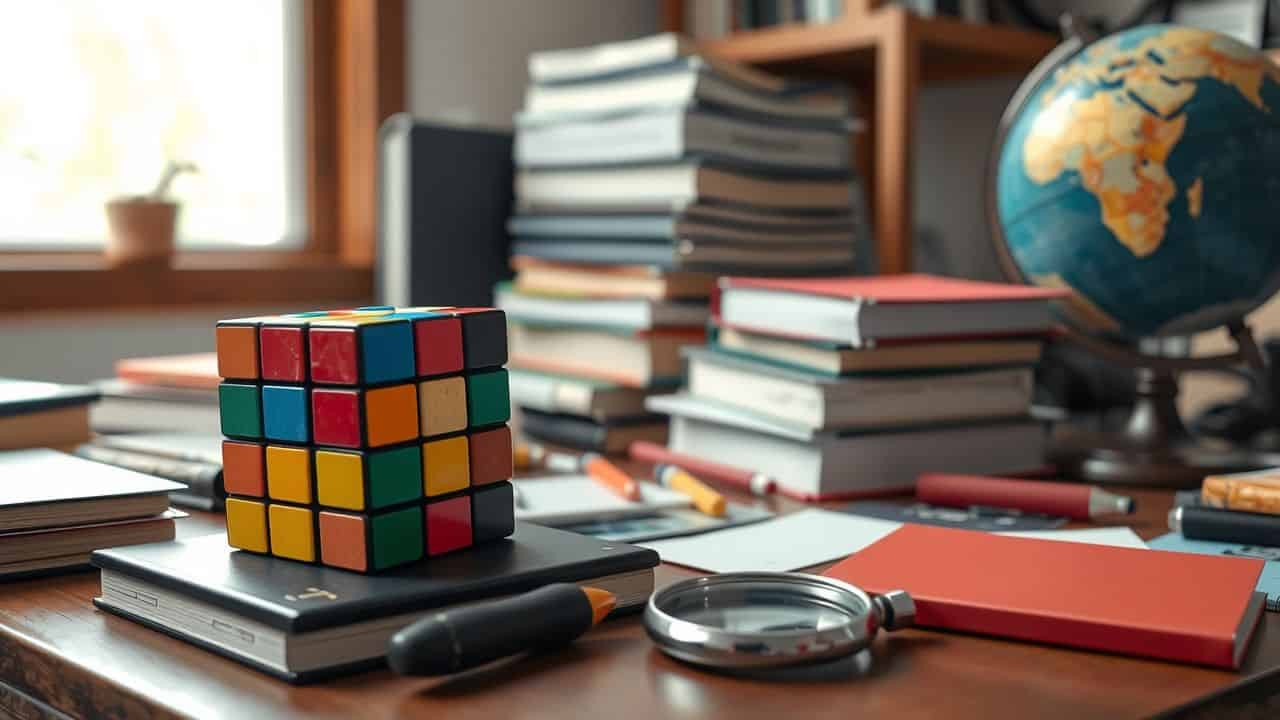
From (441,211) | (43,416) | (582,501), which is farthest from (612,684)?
(441,211)

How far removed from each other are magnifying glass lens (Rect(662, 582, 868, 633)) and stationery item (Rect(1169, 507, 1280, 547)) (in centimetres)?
35

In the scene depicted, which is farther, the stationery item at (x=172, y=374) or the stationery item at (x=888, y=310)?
the stationery item at (x=172, y=374)

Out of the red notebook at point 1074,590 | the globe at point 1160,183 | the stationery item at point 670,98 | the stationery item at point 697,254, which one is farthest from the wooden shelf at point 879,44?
the red notebook at point 1074,590

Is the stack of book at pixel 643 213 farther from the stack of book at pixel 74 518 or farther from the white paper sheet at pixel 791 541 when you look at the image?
the stack of book at pixel 74 518

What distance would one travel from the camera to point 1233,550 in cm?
82

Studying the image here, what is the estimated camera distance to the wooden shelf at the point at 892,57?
162 cm

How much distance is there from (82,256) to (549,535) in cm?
118

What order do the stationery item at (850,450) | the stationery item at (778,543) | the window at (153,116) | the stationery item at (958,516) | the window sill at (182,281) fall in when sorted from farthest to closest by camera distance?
the window at (153,116)
the window sill at (182,281)
the stationery item at (850,450)
the stationery item at (958,516)
the stationery item at (778,543)

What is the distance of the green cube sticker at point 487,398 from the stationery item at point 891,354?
1.43 feet

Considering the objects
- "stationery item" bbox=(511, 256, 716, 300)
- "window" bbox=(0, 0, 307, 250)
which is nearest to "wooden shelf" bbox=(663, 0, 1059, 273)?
"stationery item" bbox=(511, 256, 716, 300)

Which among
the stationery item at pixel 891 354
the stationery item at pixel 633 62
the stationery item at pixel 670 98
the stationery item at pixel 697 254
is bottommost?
the stationery item at pixel 891 354

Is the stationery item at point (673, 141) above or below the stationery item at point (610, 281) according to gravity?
above

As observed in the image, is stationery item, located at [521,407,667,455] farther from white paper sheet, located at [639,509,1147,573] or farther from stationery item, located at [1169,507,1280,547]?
stationery item, located at [1169,507,1280,547]

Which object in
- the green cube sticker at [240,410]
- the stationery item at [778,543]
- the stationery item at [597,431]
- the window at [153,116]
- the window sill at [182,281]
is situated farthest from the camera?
the window at [153,116]
